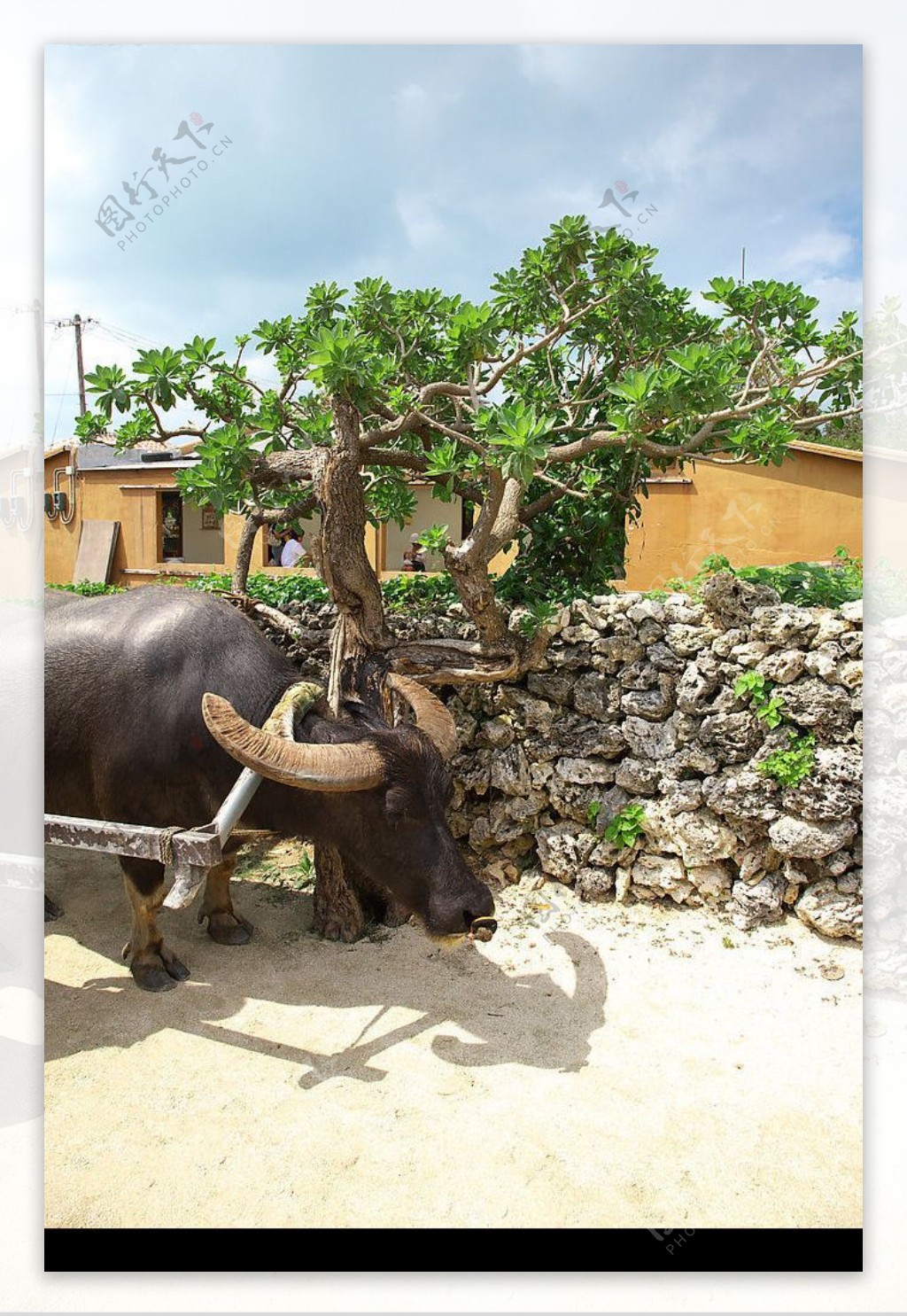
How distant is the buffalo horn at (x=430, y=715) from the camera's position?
115 inches

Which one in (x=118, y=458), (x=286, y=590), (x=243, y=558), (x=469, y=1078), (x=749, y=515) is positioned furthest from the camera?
(x=118, y=458)

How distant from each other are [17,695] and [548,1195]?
2.46 meters

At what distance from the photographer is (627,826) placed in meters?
3.65

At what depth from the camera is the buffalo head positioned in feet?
8.23

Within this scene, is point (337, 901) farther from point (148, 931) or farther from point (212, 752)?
point (212, 752)

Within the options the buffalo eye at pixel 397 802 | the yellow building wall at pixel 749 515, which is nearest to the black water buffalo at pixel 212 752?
the buffalo eye at pixel 397 802

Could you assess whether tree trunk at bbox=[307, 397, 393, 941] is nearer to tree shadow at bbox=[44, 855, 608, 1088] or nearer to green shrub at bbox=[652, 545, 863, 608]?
tree shadow at bbox=[44, 855, 608, 1088]

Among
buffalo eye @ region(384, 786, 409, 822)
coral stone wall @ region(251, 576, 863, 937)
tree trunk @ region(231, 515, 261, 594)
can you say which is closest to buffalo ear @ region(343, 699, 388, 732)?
buffalo eye @ region(384, 786, 409, 822)

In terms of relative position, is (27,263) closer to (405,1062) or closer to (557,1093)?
(405,1062)

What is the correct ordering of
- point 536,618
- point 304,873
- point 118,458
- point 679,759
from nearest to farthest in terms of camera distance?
point 679,759
point 536,618
point 304,873
point 118,458

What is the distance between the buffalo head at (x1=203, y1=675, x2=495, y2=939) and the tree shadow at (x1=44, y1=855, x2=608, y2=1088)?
1.78 ft

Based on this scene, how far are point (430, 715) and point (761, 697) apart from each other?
141 centimetres

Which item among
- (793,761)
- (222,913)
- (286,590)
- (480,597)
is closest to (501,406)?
(480,597)

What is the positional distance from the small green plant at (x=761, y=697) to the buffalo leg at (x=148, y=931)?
2.48 m
